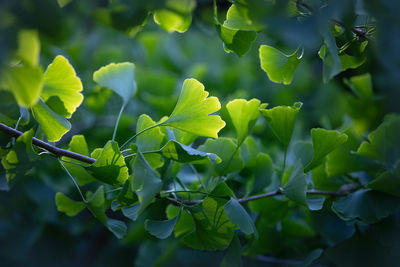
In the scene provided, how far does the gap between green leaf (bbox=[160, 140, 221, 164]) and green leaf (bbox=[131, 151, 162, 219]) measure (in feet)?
0.11

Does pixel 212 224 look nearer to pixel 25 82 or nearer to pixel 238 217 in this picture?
pixel 238 217

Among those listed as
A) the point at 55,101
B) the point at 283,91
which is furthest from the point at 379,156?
the point at 283,91

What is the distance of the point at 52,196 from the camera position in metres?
0.68

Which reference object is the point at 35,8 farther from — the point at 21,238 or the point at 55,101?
the point at 21,238

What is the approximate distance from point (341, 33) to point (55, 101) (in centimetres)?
26

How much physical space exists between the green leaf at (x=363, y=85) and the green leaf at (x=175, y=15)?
28 centimetres

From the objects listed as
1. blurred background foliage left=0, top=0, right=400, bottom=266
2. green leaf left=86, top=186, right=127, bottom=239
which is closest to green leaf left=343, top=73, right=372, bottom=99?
blurred background foliage left=0, top=0, right=400, bottom=266

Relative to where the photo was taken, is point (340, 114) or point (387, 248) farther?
point (340, 114)

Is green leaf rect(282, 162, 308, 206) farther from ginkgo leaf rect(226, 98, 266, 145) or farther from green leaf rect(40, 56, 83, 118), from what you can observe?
green leaf rect(40, 56, 83, 118)

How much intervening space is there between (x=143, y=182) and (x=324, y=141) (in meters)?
0.19

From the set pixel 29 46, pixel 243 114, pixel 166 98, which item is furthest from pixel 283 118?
pixel 166 98

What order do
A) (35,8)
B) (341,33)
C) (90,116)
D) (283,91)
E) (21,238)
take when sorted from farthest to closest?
(283,91) → (90,116) → (21,238) → (341,33) → (35,8)

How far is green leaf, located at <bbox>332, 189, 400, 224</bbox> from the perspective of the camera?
39cm

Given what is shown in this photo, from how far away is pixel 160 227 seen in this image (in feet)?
1.21
